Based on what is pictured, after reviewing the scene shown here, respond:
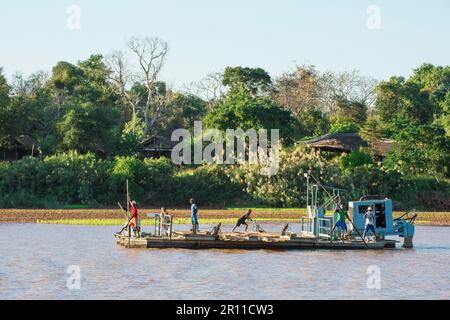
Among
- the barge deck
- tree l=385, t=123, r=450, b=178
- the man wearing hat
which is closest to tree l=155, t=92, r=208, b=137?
tree l=385, t=123, r=450, b=178

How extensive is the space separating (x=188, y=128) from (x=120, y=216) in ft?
157

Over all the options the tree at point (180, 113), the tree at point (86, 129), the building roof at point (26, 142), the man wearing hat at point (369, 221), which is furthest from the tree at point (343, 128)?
the man wearing hat at point (369, 221)

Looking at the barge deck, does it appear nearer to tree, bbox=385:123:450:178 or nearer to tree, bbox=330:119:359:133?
tree, bbox=385:123:450:178

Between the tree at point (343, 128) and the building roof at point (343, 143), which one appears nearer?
the building roof at point (343, 143)

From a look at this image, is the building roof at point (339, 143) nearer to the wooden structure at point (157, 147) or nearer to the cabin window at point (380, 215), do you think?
the wooden structure at point (157, 147)

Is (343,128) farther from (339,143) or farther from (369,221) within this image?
(369,221)

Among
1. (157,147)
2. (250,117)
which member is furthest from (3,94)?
(250,117)

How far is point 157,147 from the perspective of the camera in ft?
310

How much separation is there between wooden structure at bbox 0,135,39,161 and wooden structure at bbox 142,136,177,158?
11.1 metres

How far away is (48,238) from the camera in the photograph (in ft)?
156

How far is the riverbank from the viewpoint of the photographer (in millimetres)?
57781

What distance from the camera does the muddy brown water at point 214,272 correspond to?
101 ft

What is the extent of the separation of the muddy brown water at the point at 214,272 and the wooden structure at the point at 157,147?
157 feet
